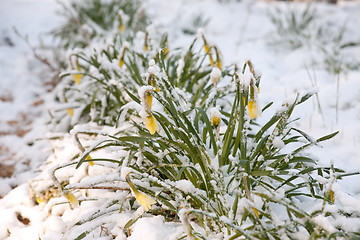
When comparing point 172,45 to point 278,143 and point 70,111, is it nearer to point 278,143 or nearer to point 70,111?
point 70,111

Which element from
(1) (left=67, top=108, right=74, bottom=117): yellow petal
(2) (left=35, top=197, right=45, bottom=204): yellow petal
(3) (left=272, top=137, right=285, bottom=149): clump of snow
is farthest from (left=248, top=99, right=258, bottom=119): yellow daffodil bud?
(1) (left=67, top=108, right=74, bottom=117): yellow petal

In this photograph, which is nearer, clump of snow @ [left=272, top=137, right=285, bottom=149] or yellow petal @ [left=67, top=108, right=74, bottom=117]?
clump of snow @ [left=272, top=137, right=285, bottom=149]

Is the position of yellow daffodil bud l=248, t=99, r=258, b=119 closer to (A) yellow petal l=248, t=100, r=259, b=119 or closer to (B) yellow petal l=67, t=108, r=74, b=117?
(A) yellow petal l=248, t=100, r=259, b=119

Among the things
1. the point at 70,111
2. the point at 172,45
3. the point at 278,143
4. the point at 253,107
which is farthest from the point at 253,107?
the point at 172,45

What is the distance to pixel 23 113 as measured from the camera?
2900 millimetres

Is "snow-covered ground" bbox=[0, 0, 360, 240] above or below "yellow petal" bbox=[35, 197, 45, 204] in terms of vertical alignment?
above

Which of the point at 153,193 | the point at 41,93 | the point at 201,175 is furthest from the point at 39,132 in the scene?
the point at 201,175

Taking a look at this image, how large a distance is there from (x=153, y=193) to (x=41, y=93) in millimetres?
2384

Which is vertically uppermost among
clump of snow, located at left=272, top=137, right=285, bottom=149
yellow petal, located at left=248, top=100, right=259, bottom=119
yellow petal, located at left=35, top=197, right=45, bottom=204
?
yellow petal, located at left=248, top=100, right=259, bottom=119

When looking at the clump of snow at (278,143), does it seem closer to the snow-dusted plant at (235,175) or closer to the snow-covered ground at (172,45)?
the snow-dusted plant at (235,175)

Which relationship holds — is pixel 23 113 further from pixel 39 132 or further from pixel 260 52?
pixel 260 52

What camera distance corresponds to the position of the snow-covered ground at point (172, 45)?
1.56 metres

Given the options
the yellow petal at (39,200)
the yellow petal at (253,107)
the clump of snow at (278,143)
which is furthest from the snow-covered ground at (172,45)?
the yellow petal at (253,107)

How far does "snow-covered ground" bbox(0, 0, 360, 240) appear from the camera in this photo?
1556mm
